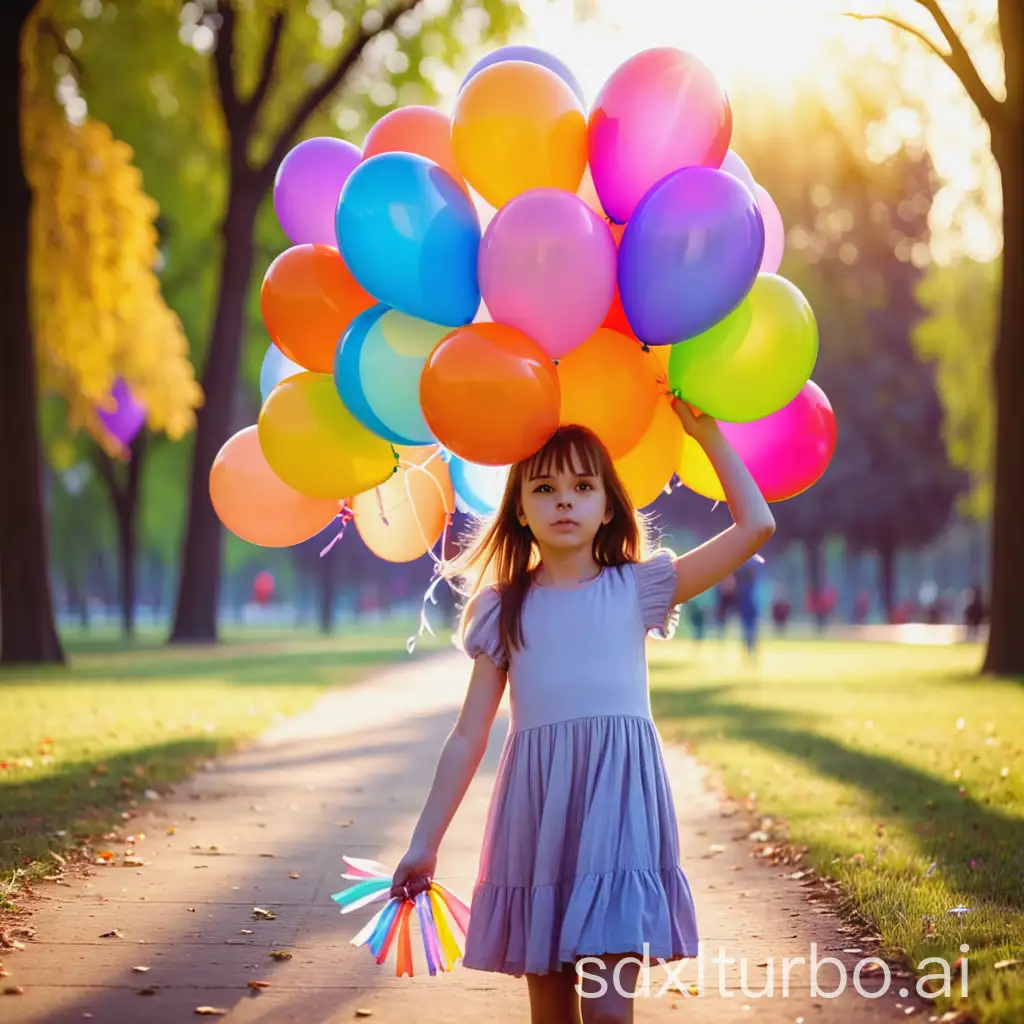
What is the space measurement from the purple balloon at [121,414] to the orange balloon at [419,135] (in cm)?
1591

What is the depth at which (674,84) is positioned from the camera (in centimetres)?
425

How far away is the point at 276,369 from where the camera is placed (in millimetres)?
5207

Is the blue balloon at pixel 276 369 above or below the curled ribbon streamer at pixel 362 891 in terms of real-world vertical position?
above

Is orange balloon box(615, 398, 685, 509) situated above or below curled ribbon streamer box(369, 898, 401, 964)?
above

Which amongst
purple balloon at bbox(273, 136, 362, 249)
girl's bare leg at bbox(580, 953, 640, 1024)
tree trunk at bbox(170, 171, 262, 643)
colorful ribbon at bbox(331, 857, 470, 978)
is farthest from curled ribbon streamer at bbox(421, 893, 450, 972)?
tree trunk at bbox(170, 171, 262, 643)

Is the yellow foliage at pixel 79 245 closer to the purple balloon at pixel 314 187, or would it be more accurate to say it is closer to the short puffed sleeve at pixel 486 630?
the purple balloon at pixel 314 187

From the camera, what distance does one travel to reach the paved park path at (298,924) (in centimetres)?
420

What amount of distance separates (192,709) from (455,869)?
665 cm

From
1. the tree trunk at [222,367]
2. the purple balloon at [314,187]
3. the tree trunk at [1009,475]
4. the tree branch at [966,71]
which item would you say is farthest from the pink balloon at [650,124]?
the tree trunk at [222,367]

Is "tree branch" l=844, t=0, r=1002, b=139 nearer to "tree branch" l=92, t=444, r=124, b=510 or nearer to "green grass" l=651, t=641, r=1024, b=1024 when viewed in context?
"green grass" l=651, t=641, r=1024, b=1024

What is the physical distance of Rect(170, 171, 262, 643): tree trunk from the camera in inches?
893

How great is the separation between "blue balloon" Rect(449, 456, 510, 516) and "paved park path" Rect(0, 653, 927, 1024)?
5.38 ft

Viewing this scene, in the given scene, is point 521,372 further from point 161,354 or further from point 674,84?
point 161,354

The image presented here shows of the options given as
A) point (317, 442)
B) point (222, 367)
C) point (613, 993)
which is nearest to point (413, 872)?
point (613, 993)
